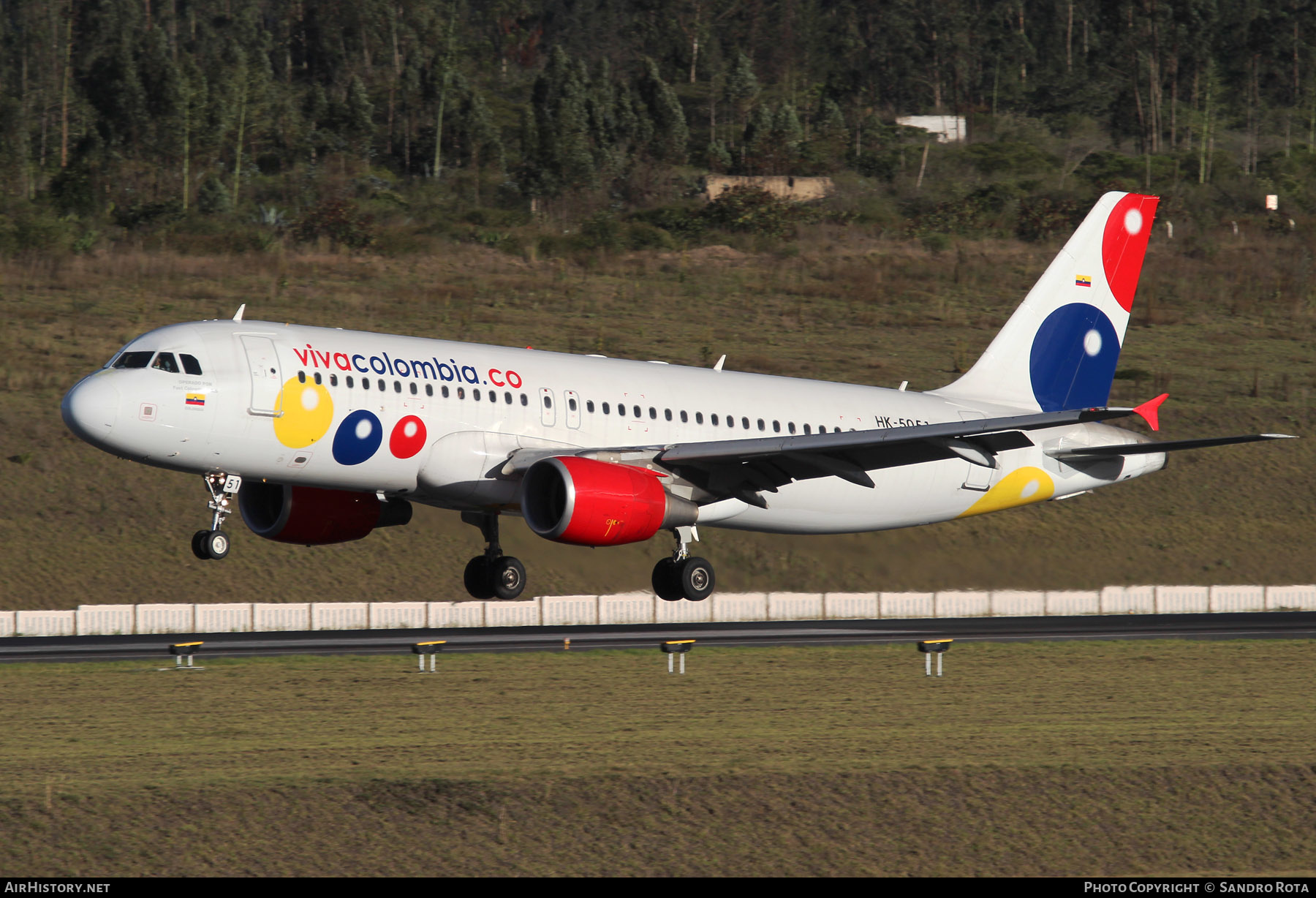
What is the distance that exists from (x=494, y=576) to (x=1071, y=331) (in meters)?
19.3

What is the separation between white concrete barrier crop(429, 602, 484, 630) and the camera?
205 ft

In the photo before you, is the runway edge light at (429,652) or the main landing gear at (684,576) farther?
the runway edge light at (429,652)

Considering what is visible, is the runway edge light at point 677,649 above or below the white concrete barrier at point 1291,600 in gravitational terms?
above

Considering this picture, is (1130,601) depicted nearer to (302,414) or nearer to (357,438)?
(357,438)

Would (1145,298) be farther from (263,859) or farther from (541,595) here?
(263,859)

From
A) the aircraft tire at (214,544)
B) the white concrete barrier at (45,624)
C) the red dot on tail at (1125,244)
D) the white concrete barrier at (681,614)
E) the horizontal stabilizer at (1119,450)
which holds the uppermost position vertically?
the red dot on tail at (1125,244)

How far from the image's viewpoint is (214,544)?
33250 millimetres

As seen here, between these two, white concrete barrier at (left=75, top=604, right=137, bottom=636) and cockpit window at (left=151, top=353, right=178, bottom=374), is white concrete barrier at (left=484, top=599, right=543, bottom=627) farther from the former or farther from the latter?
cockpit window at (left=151, top=353, right=178, bottom=374)

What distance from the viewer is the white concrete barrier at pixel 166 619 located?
2429 inches

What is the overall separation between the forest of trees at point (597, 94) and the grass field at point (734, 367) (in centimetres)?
Result: 1525

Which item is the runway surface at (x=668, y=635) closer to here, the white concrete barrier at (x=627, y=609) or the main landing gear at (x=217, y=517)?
the white concrete barrier at (x=627, y=609)

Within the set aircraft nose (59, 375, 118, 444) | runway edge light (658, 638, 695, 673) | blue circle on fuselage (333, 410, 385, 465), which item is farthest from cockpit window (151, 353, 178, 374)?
runway edge light (658, 638, 695, 673)

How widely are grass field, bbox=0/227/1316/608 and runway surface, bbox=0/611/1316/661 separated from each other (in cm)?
231

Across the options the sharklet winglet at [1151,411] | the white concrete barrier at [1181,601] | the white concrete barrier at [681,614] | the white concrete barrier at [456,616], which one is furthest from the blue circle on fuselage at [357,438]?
the white concrete barrier at [1181,601]
